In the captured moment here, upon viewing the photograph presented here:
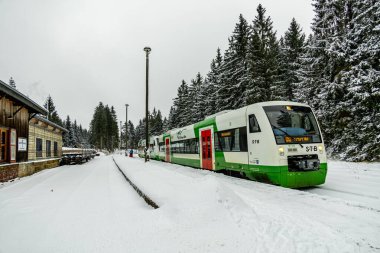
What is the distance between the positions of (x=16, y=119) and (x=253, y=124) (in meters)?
14.5

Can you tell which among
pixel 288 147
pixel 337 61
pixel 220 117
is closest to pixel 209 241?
pixel 288 147

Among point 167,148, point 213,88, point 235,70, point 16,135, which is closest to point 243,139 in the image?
point 16,135

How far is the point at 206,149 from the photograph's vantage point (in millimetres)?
13820

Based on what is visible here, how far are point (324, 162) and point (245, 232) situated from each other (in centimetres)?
545

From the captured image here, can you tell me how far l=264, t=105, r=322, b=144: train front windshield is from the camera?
7.72 meters

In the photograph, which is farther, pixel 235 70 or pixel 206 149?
pixel 235 70

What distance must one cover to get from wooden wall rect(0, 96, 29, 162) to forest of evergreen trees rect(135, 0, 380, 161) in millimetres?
19505

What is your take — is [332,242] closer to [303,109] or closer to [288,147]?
[288,147]

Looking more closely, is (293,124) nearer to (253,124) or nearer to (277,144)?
(277,144)

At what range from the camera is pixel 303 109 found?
8.48 metres

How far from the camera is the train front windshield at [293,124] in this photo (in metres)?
7.72

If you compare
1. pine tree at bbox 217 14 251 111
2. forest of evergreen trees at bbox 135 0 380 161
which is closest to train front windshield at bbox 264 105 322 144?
forest of evergreen trees at bbox 135 0 380 161

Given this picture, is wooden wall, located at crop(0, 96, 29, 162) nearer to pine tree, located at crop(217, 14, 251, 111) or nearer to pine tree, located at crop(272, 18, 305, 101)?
pine tree, located at crop(217, 14, 251, 111)

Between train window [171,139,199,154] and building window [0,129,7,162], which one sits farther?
train window [171,139,199,154]
